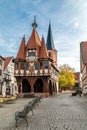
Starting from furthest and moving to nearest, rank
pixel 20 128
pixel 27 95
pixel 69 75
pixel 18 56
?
pixel 69 75 < pixel 18 56 < pixel 27 95 < pixel 20 128

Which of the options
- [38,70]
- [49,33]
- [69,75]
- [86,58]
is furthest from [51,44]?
[38,70]

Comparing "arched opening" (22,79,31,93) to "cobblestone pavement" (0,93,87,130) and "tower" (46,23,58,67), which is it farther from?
"tower" (46,23,58,67)

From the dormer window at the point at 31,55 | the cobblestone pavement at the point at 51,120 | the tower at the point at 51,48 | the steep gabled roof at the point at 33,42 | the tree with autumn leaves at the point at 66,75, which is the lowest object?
the cobblestone pavement at the point at 51,120

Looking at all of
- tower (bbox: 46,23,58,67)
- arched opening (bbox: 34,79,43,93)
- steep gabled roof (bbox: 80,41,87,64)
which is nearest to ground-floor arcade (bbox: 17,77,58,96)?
arched opening (bbox: 34,79,43,93)

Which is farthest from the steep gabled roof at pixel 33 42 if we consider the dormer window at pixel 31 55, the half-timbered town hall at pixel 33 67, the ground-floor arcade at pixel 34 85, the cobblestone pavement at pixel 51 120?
the cobblestone pavement at pixel 51 120

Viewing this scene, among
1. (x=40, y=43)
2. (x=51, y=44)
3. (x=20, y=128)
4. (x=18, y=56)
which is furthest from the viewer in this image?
(x=51, y=44)

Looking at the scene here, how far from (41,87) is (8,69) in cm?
929

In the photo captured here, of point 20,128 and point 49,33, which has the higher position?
point 49,33

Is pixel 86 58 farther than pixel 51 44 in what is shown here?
No

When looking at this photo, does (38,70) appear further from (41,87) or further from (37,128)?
(37,128)

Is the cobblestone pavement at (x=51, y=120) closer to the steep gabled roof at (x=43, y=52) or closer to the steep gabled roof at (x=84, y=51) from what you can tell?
the steep gabled roof at (x=43, y=52)

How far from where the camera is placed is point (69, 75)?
243 feet

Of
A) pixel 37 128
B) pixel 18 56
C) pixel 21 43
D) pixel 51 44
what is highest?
pixel 51 44

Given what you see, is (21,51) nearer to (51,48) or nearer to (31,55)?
(31,55)
